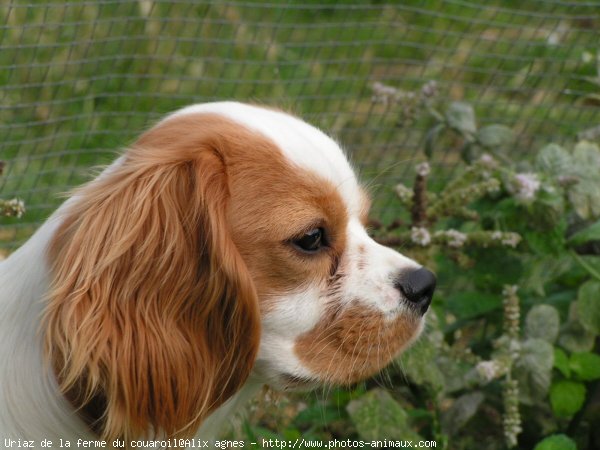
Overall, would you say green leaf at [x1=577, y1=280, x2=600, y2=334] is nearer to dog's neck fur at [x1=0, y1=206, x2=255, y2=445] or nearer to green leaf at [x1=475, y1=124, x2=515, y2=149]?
green leaf at [x1=475, y1=124, x2=515, y2=149]

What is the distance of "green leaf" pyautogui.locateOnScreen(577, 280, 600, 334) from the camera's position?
3430mm

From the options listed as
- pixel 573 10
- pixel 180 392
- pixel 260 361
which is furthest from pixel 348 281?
pixel 573 10

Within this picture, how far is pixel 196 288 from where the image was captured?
2527mm

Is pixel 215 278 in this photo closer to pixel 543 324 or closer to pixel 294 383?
pixel 294 383

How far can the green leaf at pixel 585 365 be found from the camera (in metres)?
3.41

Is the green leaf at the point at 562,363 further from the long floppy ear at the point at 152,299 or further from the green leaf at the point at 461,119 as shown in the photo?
the long floppy ear at the point at 152,299

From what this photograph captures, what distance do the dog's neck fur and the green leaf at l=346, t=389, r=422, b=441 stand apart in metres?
1.04

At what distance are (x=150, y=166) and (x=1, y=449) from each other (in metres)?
0.78

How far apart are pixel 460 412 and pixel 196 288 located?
4.54 ft

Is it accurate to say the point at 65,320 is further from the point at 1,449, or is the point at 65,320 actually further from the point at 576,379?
the point at 576,379

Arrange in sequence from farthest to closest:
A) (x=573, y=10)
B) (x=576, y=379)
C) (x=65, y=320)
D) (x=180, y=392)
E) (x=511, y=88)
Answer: (x=573, y=10) → (x=511, y=88) → (x=576, y=379) → (x=180, y=392) → (x=65, y=320)

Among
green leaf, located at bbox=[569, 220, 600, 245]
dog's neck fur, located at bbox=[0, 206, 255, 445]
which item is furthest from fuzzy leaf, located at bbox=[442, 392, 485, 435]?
dog's neck fur, located at bbox=[0, 206, 255, 445]

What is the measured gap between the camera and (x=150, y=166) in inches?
102

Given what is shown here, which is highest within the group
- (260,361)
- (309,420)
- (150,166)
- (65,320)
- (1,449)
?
(150,166)
